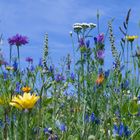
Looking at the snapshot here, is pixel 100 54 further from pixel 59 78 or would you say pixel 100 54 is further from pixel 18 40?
pixel 59 78

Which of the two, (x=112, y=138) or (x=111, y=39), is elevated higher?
(x=111, y=39)

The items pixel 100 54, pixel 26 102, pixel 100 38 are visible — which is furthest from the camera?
pixel 100 38

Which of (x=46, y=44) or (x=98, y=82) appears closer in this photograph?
(x=98, y=82)

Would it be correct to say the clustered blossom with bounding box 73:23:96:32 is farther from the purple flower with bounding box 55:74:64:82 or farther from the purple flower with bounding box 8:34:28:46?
the purple flower with bounding box 55:74:64:82

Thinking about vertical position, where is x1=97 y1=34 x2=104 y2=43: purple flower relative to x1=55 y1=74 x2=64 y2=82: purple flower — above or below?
above

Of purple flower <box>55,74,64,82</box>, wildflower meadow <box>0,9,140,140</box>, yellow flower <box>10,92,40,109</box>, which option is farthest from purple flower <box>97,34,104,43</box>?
yellow flower <box>10,92,40,109</box>

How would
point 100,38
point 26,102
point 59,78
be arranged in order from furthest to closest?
1. point 59,78
2. point 100,38
3. point 26,102

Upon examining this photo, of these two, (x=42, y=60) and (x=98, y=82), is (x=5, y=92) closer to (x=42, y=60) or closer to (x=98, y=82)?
(x=98, y=82)

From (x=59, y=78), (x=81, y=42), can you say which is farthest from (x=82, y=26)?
(x=59, y=78)

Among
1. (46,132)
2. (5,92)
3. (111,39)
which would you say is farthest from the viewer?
(111,39)

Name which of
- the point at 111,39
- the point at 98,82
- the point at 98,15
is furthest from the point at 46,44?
the point at 98,82

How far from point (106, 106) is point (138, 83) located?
335 millimetres

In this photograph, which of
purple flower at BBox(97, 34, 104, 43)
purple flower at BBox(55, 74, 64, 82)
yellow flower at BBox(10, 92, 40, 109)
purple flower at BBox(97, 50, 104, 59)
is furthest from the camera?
purple flower at BBox(55, 74, 64, 82)

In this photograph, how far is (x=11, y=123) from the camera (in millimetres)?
1845
